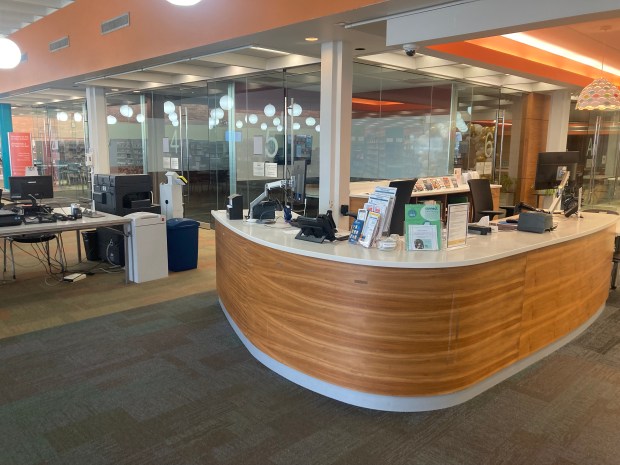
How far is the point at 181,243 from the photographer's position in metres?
6.34

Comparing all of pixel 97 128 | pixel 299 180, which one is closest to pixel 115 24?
pixel 97 128

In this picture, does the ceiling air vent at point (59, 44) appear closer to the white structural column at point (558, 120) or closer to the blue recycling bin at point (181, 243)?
the blue recycling bin at point (181, 243)

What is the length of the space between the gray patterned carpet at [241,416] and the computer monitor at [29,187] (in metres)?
3.01

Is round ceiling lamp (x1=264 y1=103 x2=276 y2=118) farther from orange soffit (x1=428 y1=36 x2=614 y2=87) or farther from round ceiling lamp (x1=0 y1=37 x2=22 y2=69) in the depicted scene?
round ceiling lamp (x1=0 y1=37 x2=22 y2=69)

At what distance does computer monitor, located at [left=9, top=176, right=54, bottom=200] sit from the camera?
6406 millimetres

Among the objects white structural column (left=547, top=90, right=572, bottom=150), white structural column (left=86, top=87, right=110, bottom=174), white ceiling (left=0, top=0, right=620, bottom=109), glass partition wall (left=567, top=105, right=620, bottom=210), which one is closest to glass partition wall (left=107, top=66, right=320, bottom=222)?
white ceiling (left=0, top=0, right=620, bottom=109)

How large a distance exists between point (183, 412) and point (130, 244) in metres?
3.19

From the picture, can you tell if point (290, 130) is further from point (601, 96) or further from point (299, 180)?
point (601, 96)

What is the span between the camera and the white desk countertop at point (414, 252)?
9.77 ft

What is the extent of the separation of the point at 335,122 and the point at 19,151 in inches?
495

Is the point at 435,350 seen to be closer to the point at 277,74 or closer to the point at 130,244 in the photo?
the point at 130,244

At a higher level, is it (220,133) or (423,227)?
(220,133)

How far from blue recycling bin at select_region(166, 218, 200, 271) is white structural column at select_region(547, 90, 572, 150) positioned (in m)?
7.43

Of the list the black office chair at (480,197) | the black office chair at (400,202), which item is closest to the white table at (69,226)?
the black office chair at (400,202)
